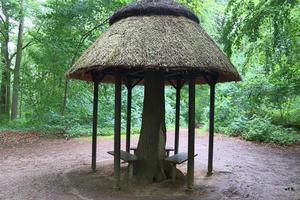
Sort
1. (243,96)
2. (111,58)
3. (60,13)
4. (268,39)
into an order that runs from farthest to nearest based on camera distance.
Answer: (243,96) → (60,13) → (268,39) → (111,58)

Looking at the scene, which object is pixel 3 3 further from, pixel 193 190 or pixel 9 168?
pixel 193 190

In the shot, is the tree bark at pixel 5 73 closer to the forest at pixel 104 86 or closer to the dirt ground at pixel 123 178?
the forest at pixel 104 86

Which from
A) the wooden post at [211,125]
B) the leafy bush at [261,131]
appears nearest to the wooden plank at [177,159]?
the wooden post at [211,125]

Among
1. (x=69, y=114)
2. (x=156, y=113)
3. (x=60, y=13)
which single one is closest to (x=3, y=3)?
(x=60, y=13)

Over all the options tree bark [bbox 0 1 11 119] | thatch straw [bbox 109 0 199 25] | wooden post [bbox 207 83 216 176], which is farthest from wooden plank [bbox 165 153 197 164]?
tree bark [bbox 0 1 11 119]

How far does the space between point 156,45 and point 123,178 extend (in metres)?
3.47

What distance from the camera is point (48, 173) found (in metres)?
10.3

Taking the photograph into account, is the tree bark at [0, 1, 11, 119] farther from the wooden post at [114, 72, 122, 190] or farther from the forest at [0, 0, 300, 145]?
the wooden post at [114, 72, 122, 190]

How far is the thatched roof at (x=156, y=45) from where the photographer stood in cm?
792

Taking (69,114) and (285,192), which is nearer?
(285,192)

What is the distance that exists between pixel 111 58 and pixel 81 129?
1184 cm

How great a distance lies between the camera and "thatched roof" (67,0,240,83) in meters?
7.92

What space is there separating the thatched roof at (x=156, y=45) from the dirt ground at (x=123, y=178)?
2.69 m

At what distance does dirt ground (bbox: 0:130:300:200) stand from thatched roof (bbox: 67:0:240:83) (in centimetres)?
269
